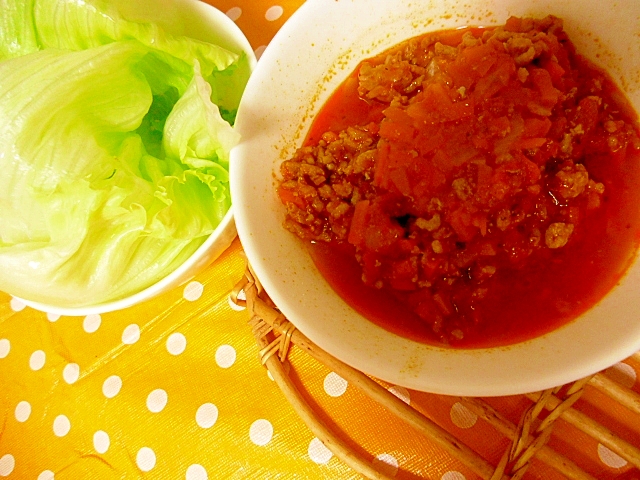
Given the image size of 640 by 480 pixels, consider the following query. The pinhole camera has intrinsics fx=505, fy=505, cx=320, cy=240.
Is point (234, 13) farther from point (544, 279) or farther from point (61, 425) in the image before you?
point (61, 425)

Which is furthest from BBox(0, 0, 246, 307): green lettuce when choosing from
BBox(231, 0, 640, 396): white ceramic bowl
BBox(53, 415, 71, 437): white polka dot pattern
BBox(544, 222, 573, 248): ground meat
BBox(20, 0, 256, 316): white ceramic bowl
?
BBox(544, 222, 573, 248): ground meat

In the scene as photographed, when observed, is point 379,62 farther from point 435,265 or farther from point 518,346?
point 518,346

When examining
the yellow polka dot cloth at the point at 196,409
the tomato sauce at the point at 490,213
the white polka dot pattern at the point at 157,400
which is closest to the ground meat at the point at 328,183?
the tomato sauce at the point at 490,213

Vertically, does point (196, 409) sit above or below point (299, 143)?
below

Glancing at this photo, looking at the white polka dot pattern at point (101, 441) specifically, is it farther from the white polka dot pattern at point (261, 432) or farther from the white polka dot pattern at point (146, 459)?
the white polka dot pattern at point (261, 432)

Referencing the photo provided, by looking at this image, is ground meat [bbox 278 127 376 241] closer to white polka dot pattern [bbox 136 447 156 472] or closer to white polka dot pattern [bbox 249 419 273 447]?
white polka dot pattern [bbox 249 419 273 447]

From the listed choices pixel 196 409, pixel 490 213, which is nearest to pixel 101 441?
pixel 196 409
